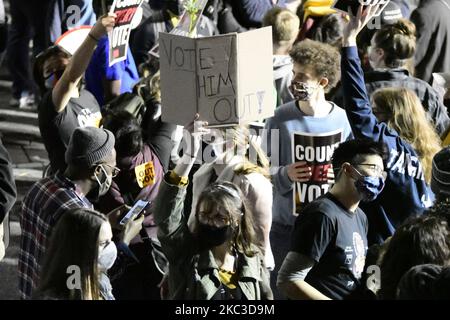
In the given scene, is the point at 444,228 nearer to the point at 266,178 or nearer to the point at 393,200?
the point at 393,200

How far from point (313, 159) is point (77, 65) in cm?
141

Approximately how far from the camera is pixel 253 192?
584 centimetres

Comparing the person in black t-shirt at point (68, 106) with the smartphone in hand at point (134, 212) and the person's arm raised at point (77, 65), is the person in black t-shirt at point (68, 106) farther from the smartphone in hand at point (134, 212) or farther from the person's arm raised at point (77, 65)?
the smartphone in hand at point (134, 212)

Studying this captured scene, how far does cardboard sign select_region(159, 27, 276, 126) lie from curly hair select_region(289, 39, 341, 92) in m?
0.60

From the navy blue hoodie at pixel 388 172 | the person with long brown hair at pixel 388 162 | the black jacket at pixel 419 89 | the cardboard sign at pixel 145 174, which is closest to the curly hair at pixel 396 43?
the black jacket at pixel 419 89

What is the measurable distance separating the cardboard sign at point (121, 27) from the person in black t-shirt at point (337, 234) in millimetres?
1756

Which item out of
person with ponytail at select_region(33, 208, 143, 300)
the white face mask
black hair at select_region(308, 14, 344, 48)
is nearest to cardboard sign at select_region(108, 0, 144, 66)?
the white face mask

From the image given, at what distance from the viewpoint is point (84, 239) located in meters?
4.48

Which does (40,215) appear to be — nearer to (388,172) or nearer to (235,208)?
(235,208)

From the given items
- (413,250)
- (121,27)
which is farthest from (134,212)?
(413,250)

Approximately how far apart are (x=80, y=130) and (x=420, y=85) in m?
2.61

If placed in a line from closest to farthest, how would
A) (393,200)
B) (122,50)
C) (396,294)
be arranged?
1. (396,294)
2. (393,200)
3. (122,50)

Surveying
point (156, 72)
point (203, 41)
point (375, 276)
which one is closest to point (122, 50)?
point (156, 72)

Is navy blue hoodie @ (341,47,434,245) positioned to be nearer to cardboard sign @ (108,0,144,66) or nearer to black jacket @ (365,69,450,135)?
black jacket @ (365,69,450,135)
